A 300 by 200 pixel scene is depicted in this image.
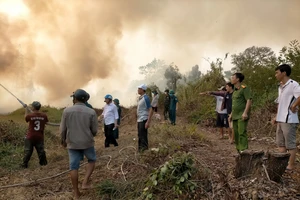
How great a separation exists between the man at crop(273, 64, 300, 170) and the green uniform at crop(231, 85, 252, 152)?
2.96ft

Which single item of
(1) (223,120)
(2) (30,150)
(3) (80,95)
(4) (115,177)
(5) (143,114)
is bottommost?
(4) (115,177)

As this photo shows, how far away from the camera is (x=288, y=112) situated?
4.58m

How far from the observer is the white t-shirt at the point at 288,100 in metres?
4.54

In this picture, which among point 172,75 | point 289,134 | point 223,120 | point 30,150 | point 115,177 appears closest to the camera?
point 289,134

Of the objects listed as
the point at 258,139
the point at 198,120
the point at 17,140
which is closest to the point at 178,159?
the point at 258,139

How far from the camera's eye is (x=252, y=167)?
4176 mm

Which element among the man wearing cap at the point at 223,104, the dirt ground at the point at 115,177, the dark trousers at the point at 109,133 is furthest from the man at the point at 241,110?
the dark trousers at the point at 109,133

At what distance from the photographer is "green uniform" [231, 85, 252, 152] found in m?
5.63

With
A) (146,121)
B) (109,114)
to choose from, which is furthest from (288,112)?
(109,114)

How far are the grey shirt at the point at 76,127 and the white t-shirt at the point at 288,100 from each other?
3.06 metres

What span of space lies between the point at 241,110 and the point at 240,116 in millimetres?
120

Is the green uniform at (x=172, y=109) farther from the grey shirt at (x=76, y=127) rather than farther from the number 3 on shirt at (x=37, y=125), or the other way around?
the grey shirt at (x=76, y=127)

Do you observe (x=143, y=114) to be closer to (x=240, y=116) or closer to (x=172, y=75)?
(x=240, y=116)

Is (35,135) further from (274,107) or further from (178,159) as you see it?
(274,107)
